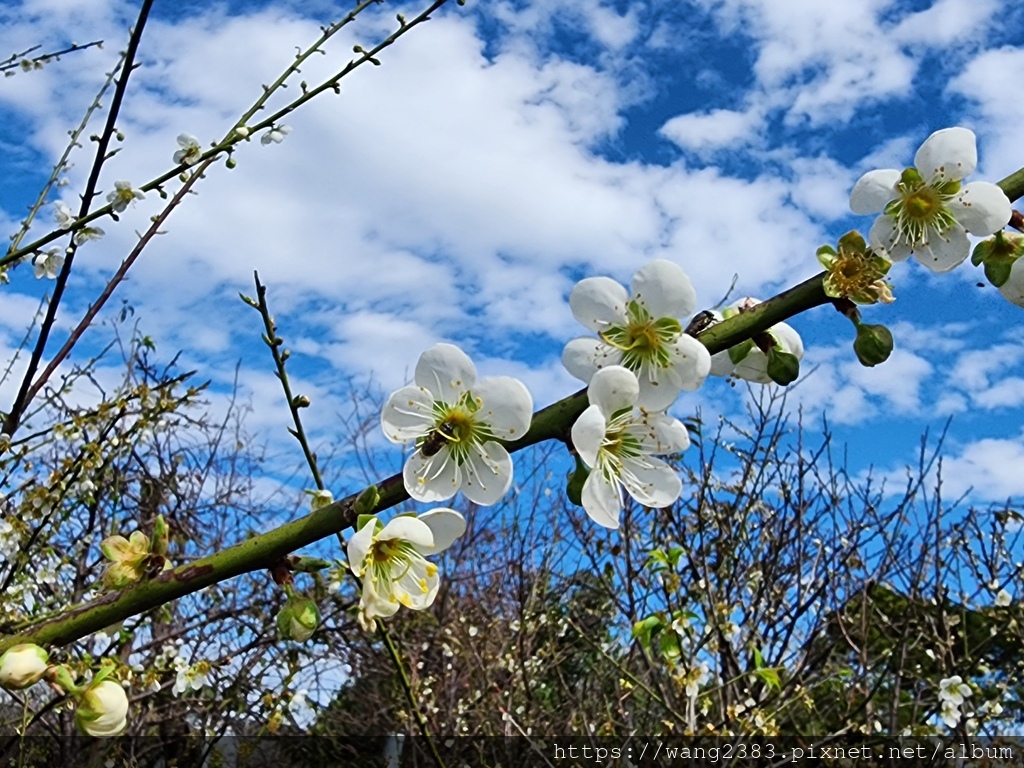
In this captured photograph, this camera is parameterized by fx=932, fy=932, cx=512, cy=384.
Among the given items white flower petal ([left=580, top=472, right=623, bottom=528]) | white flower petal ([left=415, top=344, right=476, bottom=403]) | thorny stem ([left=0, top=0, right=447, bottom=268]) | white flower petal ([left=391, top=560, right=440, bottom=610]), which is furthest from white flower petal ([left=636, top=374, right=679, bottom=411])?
thorny stem ([left=0, top=0, right=447, bottom=268])

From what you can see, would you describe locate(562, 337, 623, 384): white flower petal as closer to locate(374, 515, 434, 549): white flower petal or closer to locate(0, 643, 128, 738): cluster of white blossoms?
locate(374, 515, 434, 549): white flower petal

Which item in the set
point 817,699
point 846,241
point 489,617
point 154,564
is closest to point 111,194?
point 154,564

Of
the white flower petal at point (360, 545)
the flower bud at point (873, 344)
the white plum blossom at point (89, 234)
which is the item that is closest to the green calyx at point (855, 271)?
the flower bud at point (873, 344)

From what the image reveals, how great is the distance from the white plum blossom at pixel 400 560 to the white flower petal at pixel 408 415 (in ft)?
0.35

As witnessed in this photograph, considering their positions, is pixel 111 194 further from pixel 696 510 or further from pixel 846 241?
pixel 696 510

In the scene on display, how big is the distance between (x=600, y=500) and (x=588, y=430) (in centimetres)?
15

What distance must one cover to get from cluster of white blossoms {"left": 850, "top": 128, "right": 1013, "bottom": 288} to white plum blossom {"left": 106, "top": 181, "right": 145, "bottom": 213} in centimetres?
224

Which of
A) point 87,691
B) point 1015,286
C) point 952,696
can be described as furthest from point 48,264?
point 952,696

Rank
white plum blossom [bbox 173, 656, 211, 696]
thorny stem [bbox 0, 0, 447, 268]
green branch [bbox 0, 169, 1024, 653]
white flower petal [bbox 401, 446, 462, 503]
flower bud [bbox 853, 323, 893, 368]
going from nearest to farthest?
1. green branch [bbox 0, 169, 1024, 653]
2. white flower petal [bbox 401, 446, 462, 503]
3. flower bud [bbox 853, 323, 893, 368]
4. thorny stem [bbox 0, 0, 447, 268]
5. white plum blossom [bbox 173, 656, 211, 696]

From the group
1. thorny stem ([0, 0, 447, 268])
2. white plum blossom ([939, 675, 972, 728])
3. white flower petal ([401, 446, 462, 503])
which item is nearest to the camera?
white flower petal ([401, 446, 462, 503])

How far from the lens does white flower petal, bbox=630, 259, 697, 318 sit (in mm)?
1113

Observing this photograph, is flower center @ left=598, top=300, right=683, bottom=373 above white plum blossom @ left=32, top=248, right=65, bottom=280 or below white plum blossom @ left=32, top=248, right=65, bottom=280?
below

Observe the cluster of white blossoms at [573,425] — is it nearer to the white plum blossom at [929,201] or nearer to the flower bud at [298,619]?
the flower bud at [298,619]

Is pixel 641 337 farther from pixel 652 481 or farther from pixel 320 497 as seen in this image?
pixel 320 497
